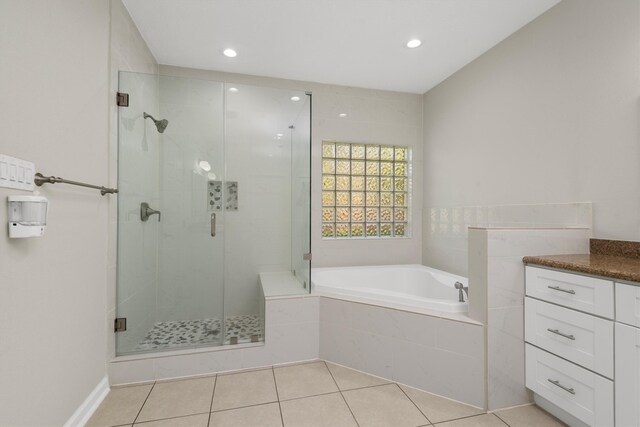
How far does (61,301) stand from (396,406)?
69.5 inches

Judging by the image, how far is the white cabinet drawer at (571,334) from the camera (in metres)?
1.20

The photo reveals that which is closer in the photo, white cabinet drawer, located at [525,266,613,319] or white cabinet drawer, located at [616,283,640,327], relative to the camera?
white cabinet drawer, located at [616,283,640,327]

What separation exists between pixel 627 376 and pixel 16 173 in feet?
7.93

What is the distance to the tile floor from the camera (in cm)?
146

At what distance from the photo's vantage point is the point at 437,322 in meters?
1.68

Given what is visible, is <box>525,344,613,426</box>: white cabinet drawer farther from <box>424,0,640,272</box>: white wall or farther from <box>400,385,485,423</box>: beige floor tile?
<box>424,0,640,272</box>: white wall

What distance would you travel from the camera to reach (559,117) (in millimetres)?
1831

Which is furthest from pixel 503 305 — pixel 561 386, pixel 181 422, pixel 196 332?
pixel 196 332

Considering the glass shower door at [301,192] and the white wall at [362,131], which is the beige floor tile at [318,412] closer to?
the glass shower door at [301,192]

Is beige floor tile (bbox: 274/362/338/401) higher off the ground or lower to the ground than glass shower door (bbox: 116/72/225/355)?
lower

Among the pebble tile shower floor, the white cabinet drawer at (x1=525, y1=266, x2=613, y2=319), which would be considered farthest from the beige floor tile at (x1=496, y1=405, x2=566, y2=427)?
the pebble tile shower floor

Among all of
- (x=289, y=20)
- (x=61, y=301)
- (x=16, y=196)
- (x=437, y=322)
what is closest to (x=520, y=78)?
(x=289, y=20)

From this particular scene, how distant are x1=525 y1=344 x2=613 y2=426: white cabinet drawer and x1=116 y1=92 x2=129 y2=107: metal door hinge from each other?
9.45ft

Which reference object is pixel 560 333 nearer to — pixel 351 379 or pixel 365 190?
pixel 351 379
